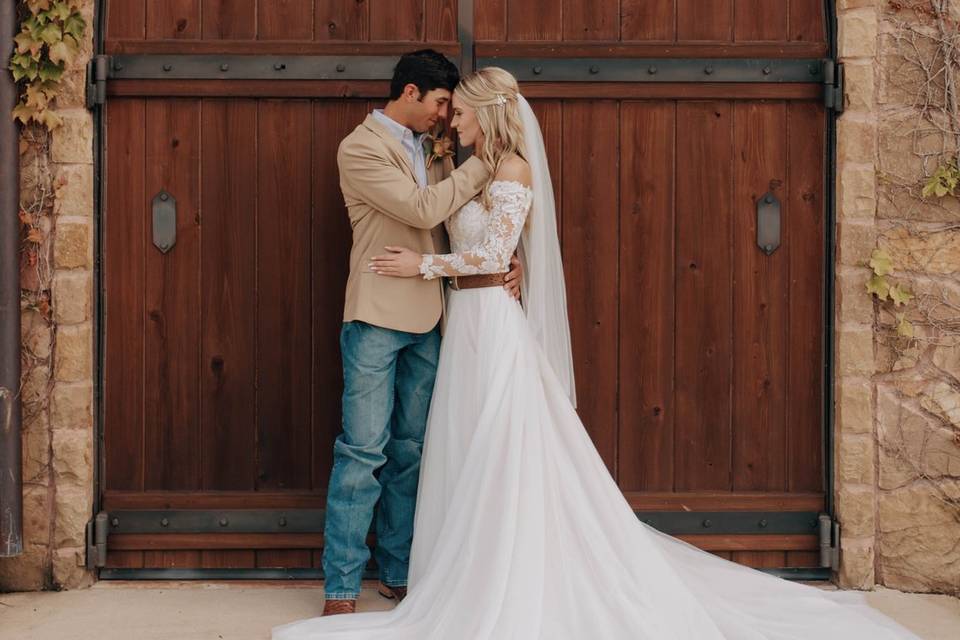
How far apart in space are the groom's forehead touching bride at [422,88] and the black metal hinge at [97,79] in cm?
108

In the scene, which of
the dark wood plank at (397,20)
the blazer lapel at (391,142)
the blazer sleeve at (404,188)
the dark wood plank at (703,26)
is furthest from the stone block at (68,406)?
the dark wood plank at (703,26)

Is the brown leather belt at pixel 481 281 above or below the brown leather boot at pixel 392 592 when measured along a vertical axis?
above

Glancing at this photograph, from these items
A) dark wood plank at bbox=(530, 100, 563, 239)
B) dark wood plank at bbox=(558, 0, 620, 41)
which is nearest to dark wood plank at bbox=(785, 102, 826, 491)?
dark wood plank at bbox=(558, 0, 620, 41)

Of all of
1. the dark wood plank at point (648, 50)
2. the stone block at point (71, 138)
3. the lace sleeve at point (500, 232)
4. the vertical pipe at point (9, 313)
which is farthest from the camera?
the dark wood plank at point (648, 50)

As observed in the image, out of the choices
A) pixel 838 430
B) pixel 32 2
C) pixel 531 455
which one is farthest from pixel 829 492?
pixel 32 2

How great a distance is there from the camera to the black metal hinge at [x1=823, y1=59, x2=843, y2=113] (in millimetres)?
3945

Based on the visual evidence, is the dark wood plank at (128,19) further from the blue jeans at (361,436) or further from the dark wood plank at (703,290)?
the dark wood plank at (703,290)

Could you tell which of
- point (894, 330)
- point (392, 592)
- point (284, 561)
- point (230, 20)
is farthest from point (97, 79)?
point (894, 330)

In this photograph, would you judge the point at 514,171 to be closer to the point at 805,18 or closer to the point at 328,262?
the point at 328,262

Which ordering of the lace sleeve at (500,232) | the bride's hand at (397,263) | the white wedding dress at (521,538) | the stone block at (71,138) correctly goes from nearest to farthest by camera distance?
the white wedding dress at (521,538) < the lace sleeve at (500,232) < the bride's hand at (397,263) < the stone block at (71,138)

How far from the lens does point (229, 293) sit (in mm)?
4008

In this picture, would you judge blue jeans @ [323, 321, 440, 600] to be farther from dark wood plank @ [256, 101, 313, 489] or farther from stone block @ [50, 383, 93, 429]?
stone block @ [50, 383, 93, 429]

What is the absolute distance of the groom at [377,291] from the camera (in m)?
3.54

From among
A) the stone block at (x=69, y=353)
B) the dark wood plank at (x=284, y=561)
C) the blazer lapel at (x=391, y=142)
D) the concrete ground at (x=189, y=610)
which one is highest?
the blazer lapel at (x=391, y=142)
